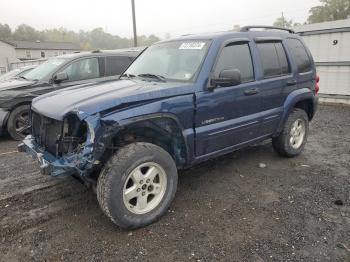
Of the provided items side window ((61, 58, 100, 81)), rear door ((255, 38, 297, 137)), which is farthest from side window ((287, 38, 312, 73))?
side window ((61, 58, 100, 81))

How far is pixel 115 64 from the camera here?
7973 millimetres

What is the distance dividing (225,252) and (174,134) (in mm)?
1305

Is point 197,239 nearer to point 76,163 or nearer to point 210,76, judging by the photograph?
point 76,163

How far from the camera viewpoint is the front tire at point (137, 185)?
9.99 feet

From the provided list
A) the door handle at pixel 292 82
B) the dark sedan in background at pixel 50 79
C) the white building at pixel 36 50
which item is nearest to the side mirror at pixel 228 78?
the door handle at pixel 292 82

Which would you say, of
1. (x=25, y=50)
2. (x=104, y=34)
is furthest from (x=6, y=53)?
(x=104, y=34)

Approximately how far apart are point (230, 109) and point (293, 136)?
1.89 meters

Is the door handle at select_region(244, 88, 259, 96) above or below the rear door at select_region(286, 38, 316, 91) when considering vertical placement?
below

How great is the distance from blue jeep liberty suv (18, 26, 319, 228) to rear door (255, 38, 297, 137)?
0.02 metres

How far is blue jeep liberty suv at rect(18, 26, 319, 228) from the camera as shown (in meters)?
3.06

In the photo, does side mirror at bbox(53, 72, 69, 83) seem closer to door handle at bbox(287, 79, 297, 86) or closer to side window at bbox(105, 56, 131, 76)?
side window at bbox(105, 56, 131, 76)

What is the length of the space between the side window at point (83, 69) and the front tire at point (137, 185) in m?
4.77

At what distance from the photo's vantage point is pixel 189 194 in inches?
162

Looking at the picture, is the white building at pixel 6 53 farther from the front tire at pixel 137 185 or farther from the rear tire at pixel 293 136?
the front tire at pixel 137 185
